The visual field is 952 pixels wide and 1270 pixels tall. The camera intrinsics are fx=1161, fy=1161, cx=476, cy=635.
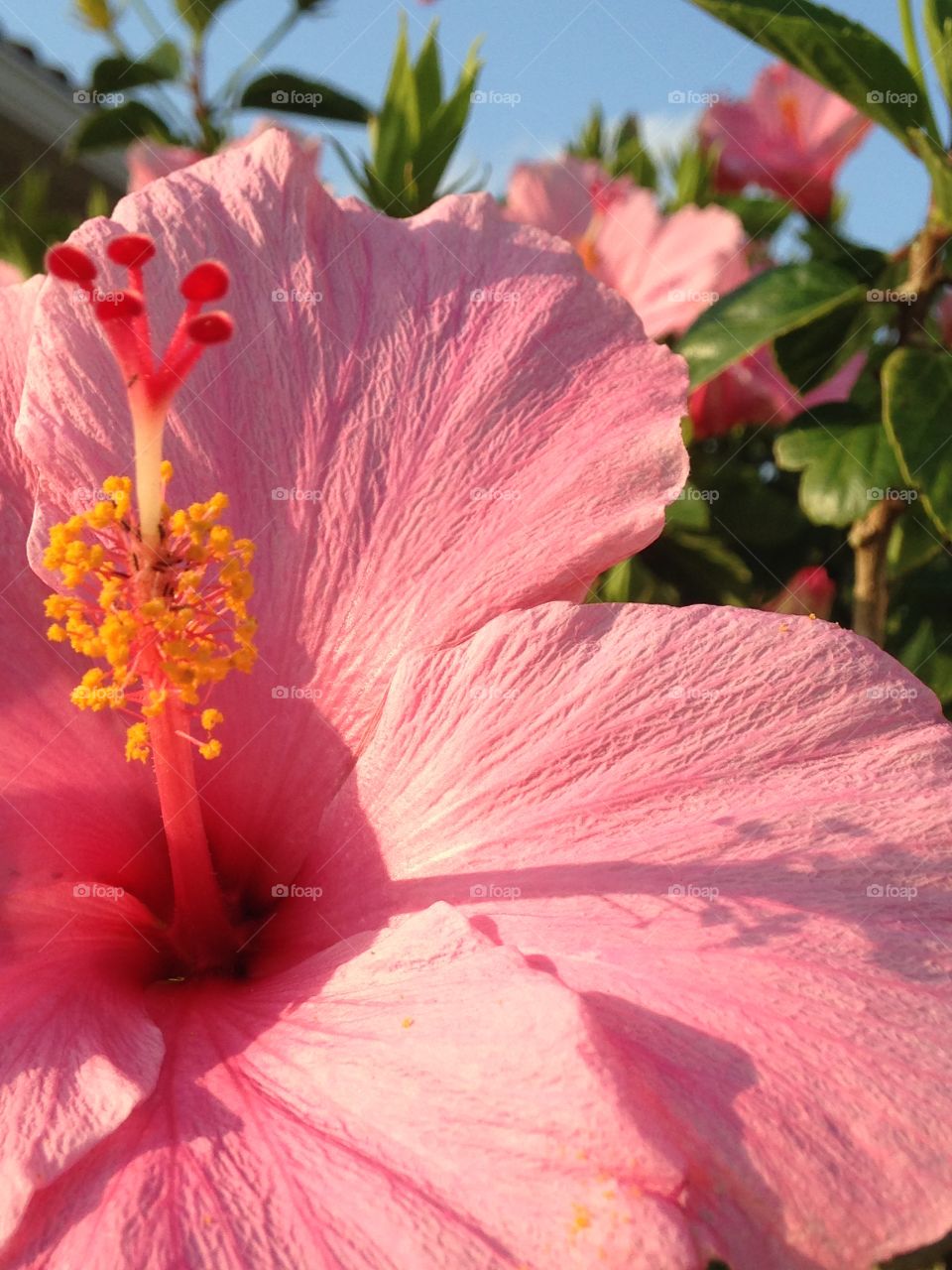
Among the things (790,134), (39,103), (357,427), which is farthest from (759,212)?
(39,103)

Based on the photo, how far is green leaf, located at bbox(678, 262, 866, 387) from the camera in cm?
172

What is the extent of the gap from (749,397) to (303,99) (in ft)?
4.99

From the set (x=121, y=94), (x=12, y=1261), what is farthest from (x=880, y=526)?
(x=121, y=94)

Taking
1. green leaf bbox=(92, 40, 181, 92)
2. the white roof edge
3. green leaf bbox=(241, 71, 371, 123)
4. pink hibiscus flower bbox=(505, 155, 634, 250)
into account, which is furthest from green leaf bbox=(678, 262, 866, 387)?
the white roof edge

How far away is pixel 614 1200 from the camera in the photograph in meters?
0.89

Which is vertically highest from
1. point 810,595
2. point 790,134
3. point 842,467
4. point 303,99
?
point 790,134

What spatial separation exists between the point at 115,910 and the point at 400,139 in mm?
1399

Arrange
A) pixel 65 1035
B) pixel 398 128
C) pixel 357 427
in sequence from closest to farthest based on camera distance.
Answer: pixel 65 1035
pixel 357 427
pixel 398 128

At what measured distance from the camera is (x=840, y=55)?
155cm

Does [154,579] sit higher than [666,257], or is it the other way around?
[666,257]

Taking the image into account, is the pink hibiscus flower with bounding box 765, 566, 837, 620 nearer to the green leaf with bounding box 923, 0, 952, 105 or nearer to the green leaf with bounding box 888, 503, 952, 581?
the green leaf with bounding box 888, 503, 952, 581

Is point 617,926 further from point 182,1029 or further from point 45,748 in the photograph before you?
point 45,748

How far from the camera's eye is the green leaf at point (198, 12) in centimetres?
288

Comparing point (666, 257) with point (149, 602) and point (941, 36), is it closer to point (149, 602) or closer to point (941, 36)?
point (941, 36)
